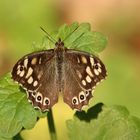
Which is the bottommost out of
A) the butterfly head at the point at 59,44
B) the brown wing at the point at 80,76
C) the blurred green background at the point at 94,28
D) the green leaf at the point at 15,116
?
the green leaf at the point at 15,116

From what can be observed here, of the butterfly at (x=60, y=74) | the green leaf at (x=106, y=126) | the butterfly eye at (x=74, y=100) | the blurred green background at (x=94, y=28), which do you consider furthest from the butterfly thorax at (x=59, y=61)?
the blurred green background at (x=94, y=28)

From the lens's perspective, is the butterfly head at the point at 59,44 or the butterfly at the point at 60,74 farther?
the butterfly head at the point at 59,44

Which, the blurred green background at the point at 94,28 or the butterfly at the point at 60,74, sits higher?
the blurred green background at the point at 94,28

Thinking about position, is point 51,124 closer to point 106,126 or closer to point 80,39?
point 106,126

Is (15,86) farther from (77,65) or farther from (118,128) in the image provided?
(118,128)

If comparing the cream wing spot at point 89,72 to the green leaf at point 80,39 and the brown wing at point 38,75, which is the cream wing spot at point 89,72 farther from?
the brown wing at point 38,75

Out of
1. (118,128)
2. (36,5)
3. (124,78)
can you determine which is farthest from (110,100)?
(118,128)

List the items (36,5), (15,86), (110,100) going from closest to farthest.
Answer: (15,86)
(110,100)
(36,5)

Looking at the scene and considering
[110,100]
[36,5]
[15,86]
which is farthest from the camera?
[36,5]

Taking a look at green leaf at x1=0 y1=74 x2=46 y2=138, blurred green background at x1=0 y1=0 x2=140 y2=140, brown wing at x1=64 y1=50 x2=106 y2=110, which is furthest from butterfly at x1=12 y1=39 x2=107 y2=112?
blurred green background at x1=0 y1=0 x2=140 y2=140
